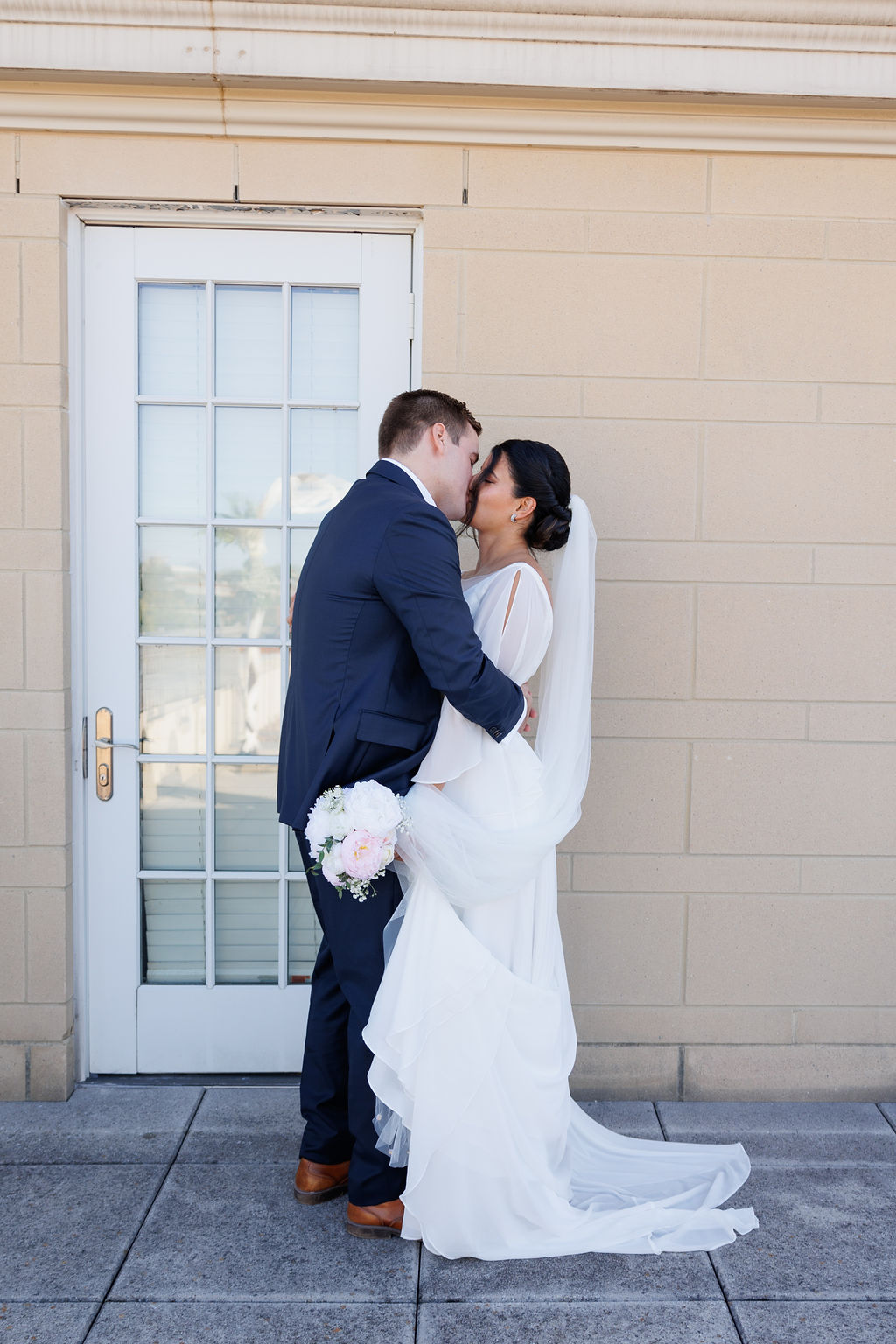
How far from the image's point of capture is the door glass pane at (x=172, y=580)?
123 inches

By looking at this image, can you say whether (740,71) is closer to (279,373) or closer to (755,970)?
(279,373)

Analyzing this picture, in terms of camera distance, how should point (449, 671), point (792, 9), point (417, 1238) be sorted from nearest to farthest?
point (449, 671) → point (417, 1238) → point (792, 9)

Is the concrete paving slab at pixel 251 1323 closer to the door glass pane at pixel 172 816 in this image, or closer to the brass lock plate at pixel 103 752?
the door glass pane at pixel 172 816

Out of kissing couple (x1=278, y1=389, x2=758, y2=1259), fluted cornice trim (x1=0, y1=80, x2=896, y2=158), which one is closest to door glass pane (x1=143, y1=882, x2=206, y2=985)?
kissing couple (x1=278, y1=389, x2=758, y2=1259)

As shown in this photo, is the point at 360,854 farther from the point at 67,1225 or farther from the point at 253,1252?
the point at 67,1225

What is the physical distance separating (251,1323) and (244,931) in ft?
4.11

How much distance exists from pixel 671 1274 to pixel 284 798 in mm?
1363

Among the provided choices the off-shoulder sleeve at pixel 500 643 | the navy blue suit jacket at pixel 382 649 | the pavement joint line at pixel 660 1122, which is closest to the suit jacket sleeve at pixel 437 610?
the navy blue suit jacket at pixel 382 649

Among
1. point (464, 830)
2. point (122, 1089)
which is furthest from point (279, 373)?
point (122, 1089)

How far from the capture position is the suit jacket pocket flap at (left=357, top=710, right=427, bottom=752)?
91.6 inches

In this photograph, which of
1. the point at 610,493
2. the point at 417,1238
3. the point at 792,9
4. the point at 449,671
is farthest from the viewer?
the point at 610,493

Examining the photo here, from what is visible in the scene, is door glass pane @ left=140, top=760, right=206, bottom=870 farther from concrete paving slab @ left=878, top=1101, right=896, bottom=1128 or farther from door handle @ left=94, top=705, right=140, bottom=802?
concrete paving slab @ left=878, top=1101, right=896, bottom=1128

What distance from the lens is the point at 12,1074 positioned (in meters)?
3.05

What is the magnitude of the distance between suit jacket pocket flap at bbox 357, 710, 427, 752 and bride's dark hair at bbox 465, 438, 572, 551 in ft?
1.80
